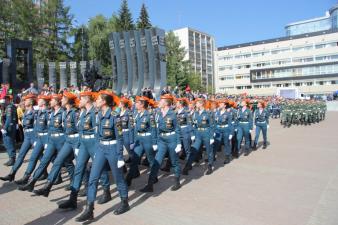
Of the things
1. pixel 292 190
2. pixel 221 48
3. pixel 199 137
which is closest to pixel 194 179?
pixel 199 137

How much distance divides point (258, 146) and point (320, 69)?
6388 cm

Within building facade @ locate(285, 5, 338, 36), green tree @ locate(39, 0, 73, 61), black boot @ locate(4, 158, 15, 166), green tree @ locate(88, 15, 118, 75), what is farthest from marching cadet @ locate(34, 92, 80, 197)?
building facade @ locate(285, 5, 338, 36)

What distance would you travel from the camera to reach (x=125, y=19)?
179ft

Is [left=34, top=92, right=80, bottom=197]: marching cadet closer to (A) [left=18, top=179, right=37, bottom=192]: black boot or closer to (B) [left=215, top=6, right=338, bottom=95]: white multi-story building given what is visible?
→ (A) [left=18, top=179, right=37, bottom=192]: black boot

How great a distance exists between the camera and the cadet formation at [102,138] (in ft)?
20.1

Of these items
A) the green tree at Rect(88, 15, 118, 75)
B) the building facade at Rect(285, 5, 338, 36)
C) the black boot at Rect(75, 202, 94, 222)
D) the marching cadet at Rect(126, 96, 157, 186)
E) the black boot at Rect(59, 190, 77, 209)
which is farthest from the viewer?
the building facade at Rect(285, 5, 338, 36)

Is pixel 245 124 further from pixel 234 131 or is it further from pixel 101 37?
pixel 101 37

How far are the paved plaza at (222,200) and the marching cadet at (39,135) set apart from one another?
19.8 inches

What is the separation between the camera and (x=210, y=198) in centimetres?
695

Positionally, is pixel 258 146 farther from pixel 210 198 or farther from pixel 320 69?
pixel 320 69

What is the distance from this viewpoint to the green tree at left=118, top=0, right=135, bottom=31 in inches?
2125

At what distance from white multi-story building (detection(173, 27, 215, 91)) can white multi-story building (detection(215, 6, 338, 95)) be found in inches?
725

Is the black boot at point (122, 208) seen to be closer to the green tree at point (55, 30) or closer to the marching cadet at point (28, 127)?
the marching cadet at point (28, 127)

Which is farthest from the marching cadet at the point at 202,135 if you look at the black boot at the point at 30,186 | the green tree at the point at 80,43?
the green tree at the point at 80,43
